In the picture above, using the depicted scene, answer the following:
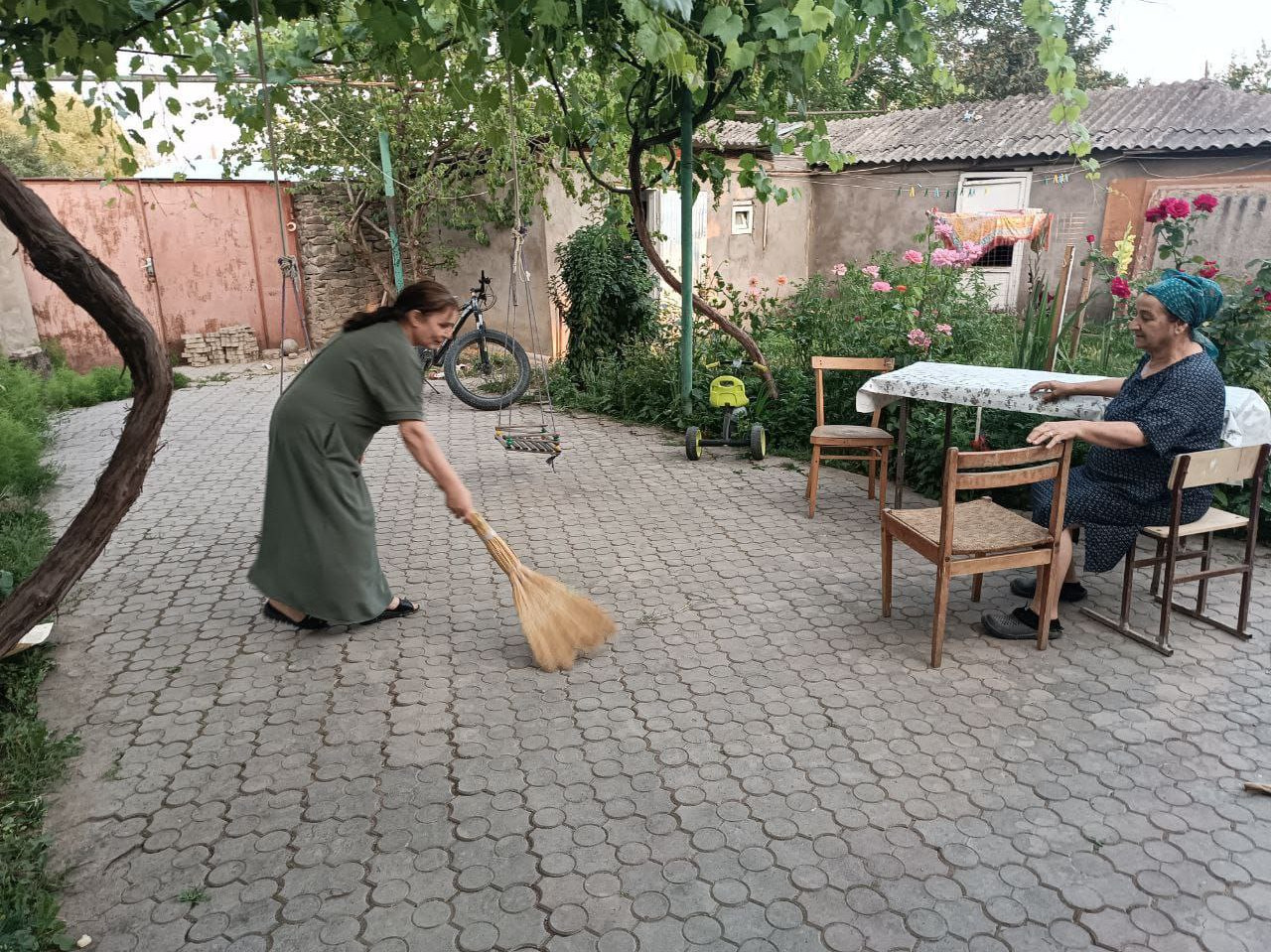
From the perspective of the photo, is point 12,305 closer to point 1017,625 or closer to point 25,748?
point 25,748

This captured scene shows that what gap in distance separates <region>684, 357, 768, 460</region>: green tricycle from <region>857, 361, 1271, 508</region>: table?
144 centimetres

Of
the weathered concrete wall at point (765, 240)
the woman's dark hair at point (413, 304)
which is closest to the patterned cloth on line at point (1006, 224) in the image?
the weathered concrete wall at point (765, 240)

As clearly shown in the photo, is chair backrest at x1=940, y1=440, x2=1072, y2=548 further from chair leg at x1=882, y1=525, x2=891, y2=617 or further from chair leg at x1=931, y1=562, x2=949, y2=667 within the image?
chair leg at x1=882, y1=525, x2=891, y2=617

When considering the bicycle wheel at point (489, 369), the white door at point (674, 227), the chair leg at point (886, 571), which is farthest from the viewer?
the white door at point (674, 227)

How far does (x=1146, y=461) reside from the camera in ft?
12.7

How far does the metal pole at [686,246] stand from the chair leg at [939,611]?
4.46 meters

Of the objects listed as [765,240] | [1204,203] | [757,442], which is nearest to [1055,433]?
[1204,203]

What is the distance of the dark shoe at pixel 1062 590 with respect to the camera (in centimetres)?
438

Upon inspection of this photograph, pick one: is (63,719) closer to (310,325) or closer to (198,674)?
(198,674)

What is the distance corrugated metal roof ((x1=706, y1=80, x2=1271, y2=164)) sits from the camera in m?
11.9

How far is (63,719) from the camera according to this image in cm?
350

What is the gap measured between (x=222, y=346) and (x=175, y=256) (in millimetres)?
1341

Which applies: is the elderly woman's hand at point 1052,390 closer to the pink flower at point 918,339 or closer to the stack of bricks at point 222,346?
the pink flower at point 918,339

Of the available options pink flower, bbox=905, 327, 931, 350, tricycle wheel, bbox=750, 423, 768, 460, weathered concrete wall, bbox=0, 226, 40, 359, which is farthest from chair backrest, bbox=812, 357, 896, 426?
weathered concrete wall, bbox=0, 226, 40, 359
